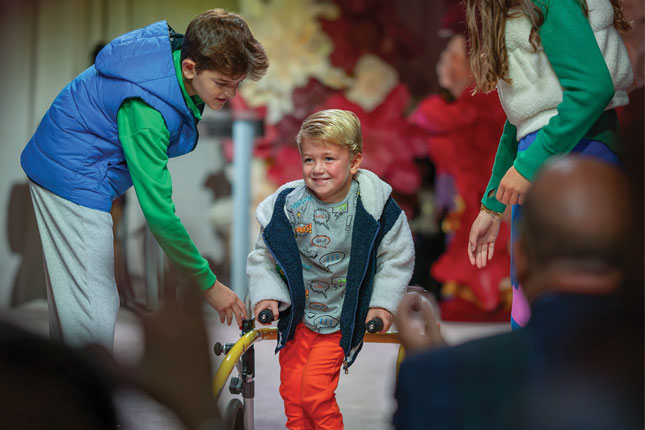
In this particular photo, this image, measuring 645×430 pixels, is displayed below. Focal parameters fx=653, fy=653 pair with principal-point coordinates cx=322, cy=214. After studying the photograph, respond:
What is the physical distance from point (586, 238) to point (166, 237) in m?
0.91

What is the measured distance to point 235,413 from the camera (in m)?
1.42

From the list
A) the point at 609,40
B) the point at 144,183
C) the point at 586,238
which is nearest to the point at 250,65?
the point at 144,183

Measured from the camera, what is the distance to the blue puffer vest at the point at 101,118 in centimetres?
129

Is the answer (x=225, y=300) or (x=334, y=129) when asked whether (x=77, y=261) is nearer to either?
(x=225, y=300)

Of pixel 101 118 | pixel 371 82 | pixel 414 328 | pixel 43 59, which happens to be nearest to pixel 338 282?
pixel 101 118

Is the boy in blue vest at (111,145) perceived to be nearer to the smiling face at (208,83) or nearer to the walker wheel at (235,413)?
the smiling face at (208,83)

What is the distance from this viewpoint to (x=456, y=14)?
9.95 ft

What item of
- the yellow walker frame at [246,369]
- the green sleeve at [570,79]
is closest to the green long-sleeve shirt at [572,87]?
the green sleeve at [570,79]

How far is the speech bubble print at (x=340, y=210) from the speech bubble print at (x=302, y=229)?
0.21ft

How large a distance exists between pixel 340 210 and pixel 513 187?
17.5 inches

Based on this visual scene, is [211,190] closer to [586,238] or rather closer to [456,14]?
[456,14]

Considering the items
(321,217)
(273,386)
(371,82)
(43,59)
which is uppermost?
(43,59)

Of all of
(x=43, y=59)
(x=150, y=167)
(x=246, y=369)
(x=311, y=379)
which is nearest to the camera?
(x=150, y=167)

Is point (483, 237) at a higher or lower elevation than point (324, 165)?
lower
